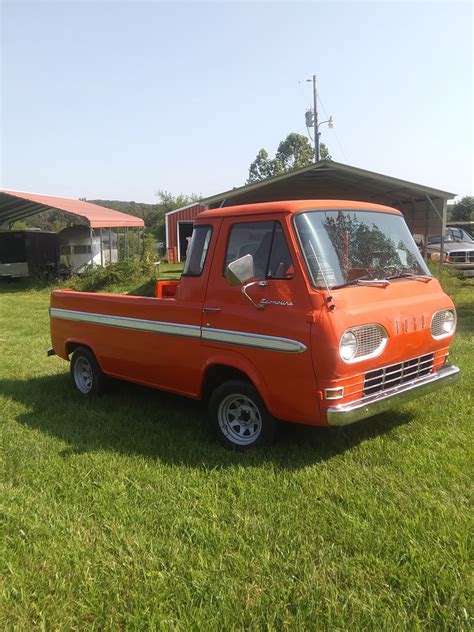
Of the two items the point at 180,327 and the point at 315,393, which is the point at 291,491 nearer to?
the point at 315,393

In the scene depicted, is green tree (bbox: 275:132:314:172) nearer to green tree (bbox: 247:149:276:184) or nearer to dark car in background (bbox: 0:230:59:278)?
green tree (bbox: 247:149:276:184)

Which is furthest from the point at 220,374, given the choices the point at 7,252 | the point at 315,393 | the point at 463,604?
the point at 7,252

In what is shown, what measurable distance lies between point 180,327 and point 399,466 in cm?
216

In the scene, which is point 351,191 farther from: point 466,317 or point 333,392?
point 333,392

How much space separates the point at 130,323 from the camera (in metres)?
5.36

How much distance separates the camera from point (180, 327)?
4.80 m

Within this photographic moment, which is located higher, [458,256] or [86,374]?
[458,256]

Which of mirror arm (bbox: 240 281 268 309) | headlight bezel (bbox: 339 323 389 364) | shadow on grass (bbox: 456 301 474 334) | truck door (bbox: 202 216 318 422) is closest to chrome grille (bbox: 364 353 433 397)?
headlight bezel (bbox: 339 323 389 364)

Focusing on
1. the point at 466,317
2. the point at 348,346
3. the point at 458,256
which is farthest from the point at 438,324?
the point at 458,256

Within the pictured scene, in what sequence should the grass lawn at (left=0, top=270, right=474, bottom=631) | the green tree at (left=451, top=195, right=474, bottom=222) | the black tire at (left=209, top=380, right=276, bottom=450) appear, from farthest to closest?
Answer: the green tree at (left=451, top=195, right=474, bottom=222) → the black tire at (left=209, top=380, right=276, bottom=450) → the grass lawn at (left=0, top=270, right=474, bottom=631)

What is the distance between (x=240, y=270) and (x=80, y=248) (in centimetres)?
1894

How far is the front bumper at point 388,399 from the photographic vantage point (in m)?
3.73

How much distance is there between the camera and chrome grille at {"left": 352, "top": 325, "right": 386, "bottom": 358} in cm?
386

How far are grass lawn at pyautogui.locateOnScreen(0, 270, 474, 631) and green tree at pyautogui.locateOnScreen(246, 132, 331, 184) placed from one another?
5611cm
